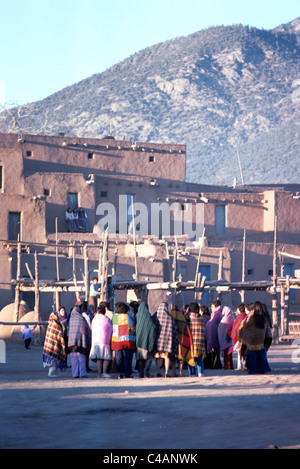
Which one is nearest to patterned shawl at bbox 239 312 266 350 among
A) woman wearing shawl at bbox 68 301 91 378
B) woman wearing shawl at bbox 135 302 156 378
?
woman wearing shawl at bbox 135 302 156 378

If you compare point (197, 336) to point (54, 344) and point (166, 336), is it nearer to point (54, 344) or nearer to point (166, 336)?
point (166, 336)

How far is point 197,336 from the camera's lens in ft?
48.9

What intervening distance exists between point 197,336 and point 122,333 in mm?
1351

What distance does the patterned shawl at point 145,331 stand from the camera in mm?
14438

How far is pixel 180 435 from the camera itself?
842 centimetres

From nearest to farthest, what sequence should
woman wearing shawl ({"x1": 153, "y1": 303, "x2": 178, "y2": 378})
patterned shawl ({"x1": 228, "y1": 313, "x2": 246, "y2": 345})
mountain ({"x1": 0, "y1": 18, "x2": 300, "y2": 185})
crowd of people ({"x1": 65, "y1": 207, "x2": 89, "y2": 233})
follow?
woman wearing shawl ({"x1": 153, "y1": 303, "x2": 178, "y2": 378}) < patterned shawl ({"x1": 228, "y1": 313, "x2": 246, "y2": 345}) < crowd of people ({"x1": 65, "y1": 207, "x2": 89, "y2": 233}) < mountain ({"x1": 0, "y1": 18, "x2": 300, "y2": 185})

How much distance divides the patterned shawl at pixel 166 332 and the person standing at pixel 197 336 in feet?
1.12

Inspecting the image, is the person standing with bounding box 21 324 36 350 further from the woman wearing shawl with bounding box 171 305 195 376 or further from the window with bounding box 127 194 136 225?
the window with bounding box 127 194 136 225

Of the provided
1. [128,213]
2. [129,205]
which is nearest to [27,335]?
[128,213]

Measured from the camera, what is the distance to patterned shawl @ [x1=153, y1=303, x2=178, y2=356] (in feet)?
47.9

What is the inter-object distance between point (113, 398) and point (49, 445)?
11.7ft

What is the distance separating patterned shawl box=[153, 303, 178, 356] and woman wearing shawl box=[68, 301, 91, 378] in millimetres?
1222

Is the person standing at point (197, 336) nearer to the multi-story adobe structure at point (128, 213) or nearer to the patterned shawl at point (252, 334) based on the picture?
the patterned shawl at point (252, 334)

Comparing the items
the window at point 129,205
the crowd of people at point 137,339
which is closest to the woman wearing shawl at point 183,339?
the crowd of people at point 137,339
